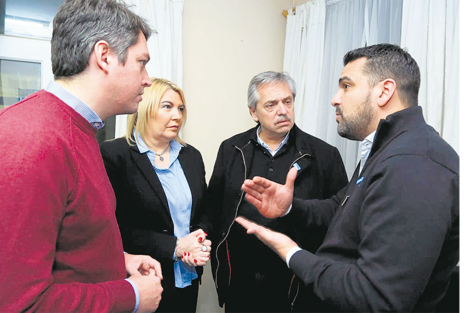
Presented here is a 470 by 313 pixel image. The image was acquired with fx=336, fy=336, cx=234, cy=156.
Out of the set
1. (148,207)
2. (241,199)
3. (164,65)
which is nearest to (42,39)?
(164,65)

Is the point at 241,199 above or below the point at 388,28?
below

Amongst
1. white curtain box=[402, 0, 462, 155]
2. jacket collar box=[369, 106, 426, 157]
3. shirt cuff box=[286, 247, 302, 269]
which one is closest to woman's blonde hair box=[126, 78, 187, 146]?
shirt cuff box=[286, 247, 302, 269]

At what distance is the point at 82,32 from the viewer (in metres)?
0.94

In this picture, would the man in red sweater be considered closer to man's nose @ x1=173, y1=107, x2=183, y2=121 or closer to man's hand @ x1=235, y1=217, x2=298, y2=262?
man's hand @ x1=235, y1=217, x2=298, y2=262

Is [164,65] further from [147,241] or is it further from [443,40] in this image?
[443,40]

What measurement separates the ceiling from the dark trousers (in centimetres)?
207

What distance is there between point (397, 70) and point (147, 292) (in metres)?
1.14

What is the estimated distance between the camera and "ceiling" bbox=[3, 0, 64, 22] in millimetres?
2283

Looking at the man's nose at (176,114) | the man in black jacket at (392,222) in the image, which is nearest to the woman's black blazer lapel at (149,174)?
the man's nose at (176,114)

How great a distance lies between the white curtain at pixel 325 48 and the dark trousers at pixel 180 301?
4.98 ft

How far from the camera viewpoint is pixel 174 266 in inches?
70.4

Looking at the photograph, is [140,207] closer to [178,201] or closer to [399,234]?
[178,201]

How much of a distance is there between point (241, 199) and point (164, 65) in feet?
4.21

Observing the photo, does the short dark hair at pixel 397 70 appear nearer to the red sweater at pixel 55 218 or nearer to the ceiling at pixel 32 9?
the red sweater at pixel 55 218
